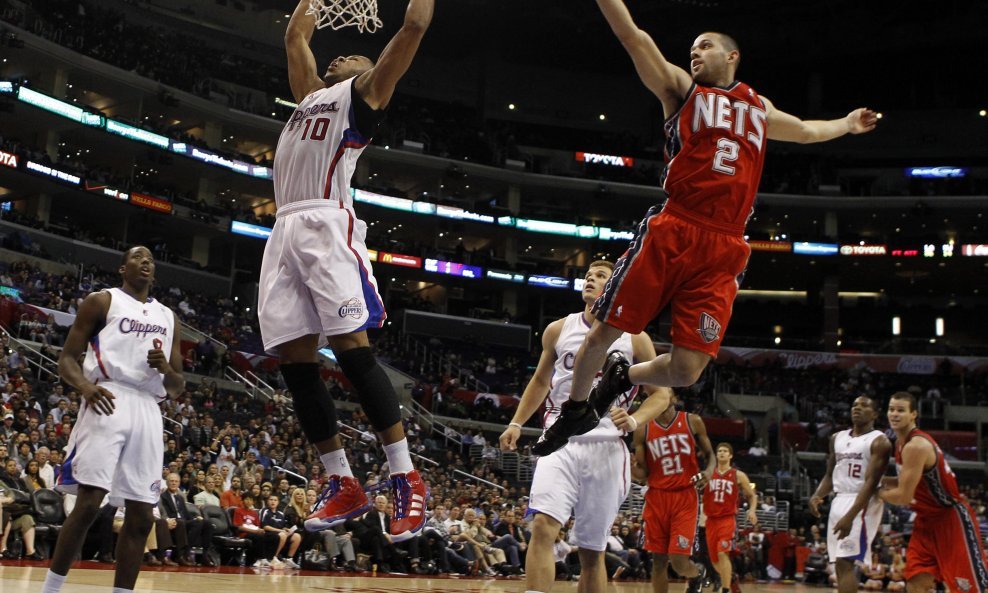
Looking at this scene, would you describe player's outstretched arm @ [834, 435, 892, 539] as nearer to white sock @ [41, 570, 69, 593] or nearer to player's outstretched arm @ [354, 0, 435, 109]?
player's outstretched arm @ [354, 0, 435, 109]

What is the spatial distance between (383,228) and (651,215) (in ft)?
137

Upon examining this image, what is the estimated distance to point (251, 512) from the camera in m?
14.7

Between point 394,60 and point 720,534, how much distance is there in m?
9.76

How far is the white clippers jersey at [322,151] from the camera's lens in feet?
16.7

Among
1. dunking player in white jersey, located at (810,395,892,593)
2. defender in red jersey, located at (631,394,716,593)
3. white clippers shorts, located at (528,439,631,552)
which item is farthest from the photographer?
defender in red jersey, located at (631,394,716,593)

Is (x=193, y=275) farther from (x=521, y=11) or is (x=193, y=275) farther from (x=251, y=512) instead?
(x=251, y=512)

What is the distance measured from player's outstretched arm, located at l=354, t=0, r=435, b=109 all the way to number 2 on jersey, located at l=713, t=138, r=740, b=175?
5.51 ft

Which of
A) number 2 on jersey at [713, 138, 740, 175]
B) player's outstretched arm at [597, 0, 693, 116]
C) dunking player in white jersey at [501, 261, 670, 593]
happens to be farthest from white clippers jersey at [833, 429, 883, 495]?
player's outstretched arm at [597, 0, 693, 116]

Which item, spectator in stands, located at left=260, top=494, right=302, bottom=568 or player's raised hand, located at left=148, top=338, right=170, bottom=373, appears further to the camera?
spectator in stands, located at left=260, top=494, right=302, bottom=568

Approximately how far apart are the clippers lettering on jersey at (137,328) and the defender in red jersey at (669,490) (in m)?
4.89

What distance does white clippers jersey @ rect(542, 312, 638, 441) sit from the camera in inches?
285

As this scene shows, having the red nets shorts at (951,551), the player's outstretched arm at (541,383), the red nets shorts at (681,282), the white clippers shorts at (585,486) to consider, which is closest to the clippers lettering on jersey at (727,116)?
the red nets shorts at (681,282)

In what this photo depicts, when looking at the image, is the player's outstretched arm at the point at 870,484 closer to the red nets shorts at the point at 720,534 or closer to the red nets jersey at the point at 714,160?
the red nets shorts at the point at 720,534

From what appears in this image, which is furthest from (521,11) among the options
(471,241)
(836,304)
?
(836,304)
